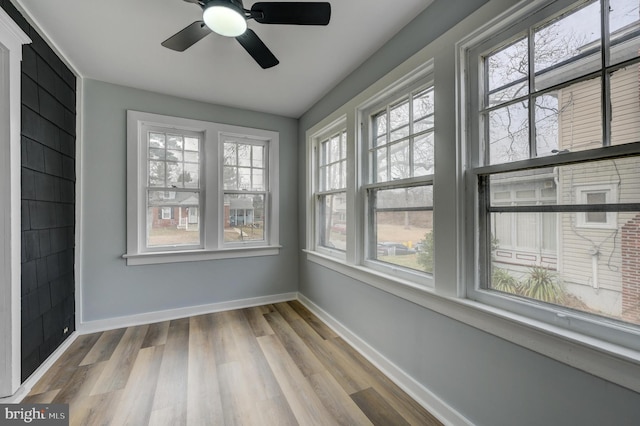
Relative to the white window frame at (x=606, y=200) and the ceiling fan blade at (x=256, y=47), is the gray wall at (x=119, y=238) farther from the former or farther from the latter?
the white window frame at (x=606, y=200)

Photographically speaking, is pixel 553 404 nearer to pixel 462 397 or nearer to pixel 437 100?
pixel 462 397

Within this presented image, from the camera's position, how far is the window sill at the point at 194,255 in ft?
9.32

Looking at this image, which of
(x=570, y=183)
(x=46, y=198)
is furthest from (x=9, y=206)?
(x=570, y=183)

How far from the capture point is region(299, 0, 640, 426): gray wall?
41.4 inches

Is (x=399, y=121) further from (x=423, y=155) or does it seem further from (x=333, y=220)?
(x=333, y=220)

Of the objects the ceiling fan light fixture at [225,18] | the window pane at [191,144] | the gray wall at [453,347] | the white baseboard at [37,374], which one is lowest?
the white baseboard at [37,374]

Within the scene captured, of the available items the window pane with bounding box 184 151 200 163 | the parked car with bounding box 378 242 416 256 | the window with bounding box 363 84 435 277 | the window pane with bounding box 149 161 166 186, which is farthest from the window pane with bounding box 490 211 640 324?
the window pane with bounding box 149 161 166 186

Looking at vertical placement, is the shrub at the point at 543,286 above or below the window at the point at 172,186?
below

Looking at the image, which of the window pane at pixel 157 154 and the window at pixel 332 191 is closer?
the window at pixel 332 191

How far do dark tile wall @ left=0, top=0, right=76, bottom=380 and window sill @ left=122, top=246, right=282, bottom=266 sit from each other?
532 mm

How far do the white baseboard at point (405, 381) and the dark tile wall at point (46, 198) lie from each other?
242 centimetres

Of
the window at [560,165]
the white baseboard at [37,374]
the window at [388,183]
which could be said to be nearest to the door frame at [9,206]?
the white baseboard at [37,374]

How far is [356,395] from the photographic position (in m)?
1.77

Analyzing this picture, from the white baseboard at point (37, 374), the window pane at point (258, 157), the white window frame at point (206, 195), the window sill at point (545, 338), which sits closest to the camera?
the window sill at point (545, 338)
